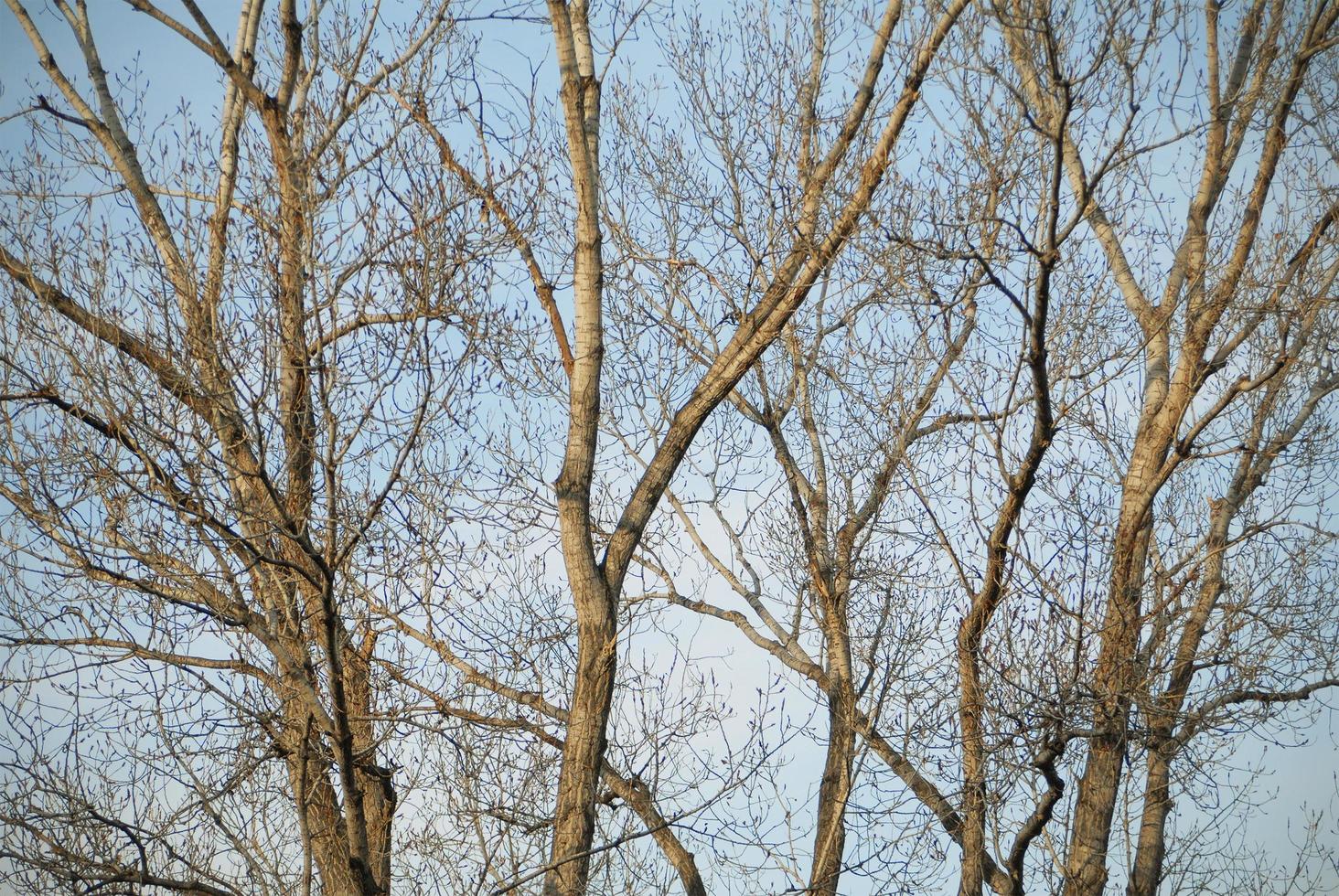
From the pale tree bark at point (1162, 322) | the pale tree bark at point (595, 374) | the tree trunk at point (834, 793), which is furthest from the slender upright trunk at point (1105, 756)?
the pale tree bark at point (595, 374)

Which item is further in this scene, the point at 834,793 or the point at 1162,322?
the point at 834,793

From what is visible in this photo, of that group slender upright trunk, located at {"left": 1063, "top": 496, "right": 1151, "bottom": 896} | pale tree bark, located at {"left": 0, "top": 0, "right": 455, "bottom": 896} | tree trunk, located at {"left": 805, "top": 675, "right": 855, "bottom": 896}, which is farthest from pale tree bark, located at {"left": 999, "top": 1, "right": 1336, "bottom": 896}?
pale tree bark, located at {"left": 0, "top": 0, "right": 455, "bottom": 896}

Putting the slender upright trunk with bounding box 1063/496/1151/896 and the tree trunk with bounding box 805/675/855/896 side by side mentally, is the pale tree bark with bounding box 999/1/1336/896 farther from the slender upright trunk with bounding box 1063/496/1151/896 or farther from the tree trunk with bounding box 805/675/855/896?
the tree trunk with bounding box 805/675/855/896

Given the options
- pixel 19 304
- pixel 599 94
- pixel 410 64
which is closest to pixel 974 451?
pixel 599 94

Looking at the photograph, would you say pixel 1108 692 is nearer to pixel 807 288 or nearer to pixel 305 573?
pixel 807 288

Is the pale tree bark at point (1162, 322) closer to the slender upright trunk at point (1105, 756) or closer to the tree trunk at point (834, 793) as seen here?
the slender upright trunk at point (1105, 756)

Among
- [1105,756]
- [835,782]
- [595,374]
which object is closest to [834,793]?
[835,782]

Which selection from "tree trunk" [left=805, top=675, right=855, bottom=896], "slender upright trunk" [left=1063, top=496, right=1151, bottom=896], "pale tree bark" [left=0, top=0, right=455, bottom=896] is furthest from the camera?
"tree trunk" [left=805, top=675, right=855, bottom=896]

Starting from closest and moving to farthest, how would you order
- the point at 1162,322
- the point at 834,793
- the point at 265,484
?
the point at 265,484 → the point at 1162,322 → the point at 834,793

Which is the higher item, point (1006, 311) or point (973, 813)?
point (1006, 311)

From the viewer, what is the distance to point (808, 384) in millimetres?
11133

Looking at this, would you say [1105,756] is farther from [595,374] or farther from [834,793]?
[595,374]

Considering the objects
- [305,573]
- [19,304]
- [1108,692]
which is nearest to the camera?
[305,573]

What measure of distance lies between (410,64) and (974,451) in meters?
5.15
